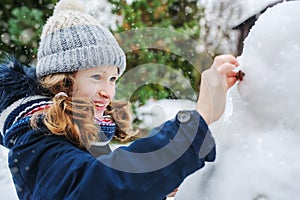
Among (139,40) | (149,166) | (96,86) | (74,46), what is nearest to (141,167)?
(149,166)

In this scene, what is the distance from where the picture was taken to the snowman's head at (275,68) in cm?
68

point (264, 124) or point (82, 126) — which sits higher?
point (264, 124)

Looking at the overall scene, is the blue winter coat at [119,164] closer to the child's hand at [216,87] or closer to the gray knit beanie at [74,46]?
the child's hand at [216,87]

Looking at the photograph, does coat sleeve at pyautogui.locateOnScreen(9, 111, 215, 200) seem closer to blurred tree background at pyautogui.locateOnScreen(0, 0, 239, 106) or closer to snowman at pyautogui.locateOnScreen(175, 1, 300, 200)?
snowman at pyautogui.locateOnScreen(175, 1, 300, 200)

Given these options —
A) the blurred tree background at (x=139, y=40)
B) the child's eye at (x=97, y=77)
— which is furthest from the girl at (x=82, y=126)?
the blurred tree background at (x=139, y=40)

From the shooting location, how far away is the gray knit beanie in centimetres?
105

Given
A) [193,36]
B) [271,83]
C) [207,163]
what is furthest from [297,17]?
[193,36]

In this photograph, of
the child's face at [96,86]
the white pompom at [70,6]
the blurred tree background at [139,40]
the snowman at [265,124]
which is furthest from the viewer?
the blurred tree background at [139,40]

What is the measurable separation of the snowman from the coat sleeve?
0.13 feet

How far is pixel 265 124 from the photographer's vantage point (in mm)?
703

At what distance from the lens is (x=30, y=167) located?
861 mm

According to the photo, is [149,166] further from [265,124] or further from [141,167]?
[265,124]

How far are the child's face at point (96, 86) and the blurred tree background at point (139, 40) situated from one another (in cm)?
173

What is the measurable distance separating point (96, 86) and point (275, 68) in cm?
43
